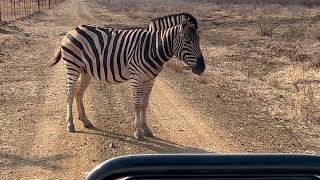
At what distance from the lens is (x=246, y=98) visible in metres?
12.0

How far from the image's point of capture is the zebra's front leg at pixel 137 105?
27.7 ft

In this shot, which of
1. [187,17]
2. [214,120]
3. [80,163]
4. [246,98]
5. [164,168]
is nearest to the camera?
[164,168]

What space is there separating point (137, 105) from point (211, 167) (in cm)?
693

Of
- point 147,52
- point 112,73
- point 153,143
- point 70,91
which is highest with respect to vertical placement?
point 147,52

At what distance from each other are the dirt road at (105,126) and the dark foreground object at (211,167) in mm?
5338

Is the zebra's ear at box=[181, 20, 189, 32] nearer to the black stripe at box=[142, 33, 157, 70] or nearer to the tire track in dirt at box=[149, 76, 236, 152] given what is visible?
the black stripe at box=[142, 33, 157, 70]

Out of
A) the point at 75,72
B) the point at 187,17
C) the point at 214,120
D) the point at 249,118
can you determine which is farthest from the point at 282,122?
the point at 75,72

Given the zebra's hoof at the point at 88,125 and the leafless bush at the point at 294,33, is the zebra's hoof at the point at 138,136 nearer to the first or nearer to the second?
the zebra's hoof at the point at 88,125

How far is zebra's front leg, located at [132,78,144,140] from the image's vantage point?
845 centimetres

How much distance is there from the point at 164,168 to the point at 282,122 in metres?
8.57

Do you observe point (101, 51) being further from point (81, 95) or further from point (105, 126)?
point (105, 126)

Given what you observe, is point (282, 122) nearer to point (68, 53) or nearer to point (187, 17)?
point (187, 17)

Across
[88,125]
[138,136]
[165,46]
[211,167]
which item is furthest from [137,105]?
[211,167]

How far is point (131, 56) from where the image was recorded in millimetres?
8586
